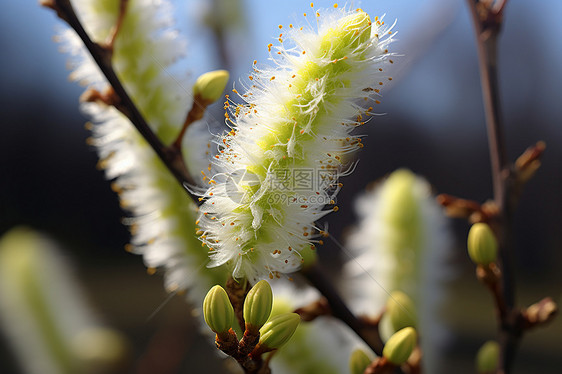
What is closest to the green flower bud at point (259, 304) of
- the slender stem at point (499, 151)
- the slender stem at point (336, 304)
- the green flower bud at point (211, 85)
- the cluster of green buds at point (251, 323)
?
the cluster of green buds at point (251, 323)

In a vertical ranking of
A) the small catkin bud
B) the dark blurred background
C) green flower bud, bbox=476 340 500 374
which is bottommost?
the dark blurred background

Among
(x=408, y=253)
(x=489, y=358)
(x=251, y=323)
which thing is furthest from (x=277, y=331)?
(x=408, y=253)

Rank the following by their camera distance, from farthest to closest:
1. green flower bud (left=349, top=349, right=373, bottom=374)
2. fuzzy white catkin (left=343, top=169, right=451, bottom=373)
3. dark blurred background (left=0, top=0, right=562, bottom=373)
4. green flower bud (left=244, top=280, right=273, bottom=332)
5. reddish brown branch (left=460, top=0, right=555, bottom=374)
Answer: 1. dark blurred background (left=0, top=0, right=562, bottom=373)
2. fuzzy white catkin (left=343, top=169, right=451, bottom=373)
3. reddish brown branch (left=460, top=0, right=555, bottom=374)
4. green flower bud (left=349, top=349, right=373, bottom=374)
5. green flower bud (left=244, top=280, right=273, bottom=332)

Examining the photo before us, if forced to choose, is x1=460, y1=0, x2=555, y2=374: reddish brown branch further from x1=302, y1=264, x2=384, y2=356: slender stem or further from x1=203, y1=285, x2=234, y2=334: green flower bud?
x1=203, y1=285, x2=234, y2=334: green flower bud

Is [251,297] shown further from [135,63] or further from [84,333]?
[84,333]

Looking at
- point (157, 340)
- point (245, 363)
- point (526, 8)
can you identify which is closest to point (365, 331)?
point (245, 363)

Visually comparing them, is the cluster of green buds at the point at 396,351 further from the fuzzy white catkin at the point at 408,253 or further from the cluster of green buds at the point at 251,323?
the fuzzy white catkin at the point at 408,253

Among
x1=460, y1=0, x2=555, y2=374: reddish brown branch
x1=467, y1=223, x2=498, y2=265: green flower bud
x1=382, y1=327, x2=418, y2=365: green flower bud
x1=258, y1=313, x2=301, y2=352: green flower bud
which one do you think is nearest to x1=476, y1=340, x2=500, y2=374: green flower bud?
x1=460, y1=0, x2=555, y2=374: reddish brown branch
